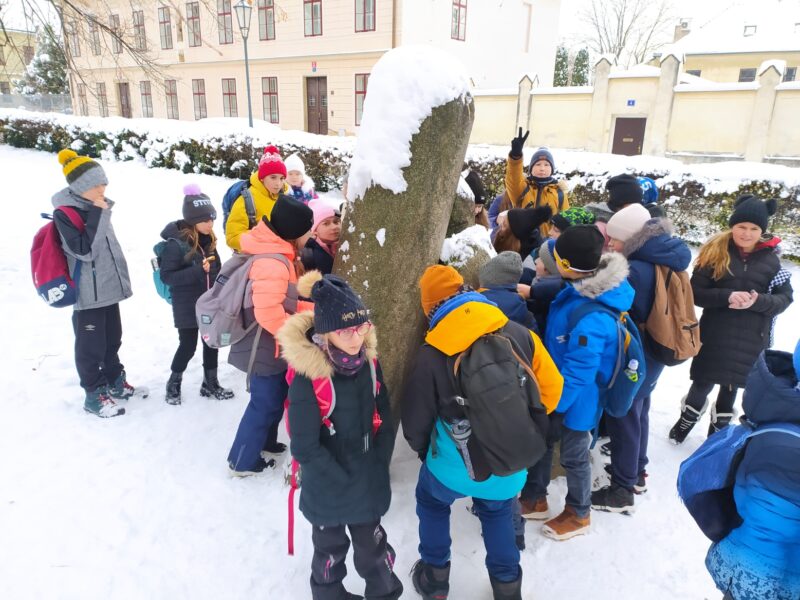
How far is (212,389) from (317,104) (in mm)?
21158

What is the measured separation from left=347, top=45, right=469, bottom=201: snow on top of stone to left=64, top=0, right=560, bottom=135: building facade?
18.4 metres

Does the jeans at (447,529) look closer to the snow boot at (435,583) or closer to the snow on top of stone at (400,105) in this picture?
the snow boot at (435,583)

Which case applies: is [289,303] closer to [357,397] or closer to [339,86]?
[357,397]

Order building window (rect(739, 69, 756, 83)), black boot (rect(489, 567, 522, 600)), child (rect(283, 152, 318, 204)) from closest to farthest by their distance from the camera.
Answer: black boot (rect(489, 567, 522, 600))
child (rect(283, 152, 318, 204))
building window (rect(739, 69, 756, 83))

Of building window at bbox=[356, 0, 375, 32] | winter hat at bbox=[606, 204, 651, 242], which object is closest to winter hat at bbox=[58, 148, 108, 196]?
winter hat at bbox=[606, 204, 651, 242]

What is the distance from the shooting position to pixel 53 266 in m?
3.38

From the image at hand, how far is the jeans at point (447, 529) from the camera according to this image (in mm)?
2301

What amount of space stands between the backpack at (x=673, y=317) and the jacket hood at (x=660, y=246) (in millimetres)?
59

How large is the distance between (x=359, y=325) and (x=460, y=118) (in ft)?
5.16

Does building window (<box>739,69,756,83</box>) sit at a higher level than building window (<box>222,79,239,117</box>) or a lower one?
higher

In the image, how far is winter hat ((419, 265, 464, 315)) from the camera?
2311mm

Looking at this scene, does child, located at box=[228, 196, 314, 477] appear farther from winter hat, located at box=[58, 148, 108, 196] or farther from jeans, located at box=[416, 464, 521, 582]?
winter hat, located at box=[58, 148, 108, 196]

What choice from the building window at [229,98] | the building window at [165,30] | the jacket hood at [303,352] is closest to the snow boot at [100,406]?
the jacket hood at [303,352]

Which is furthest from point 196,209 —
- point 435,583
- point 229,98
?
point 229,98
